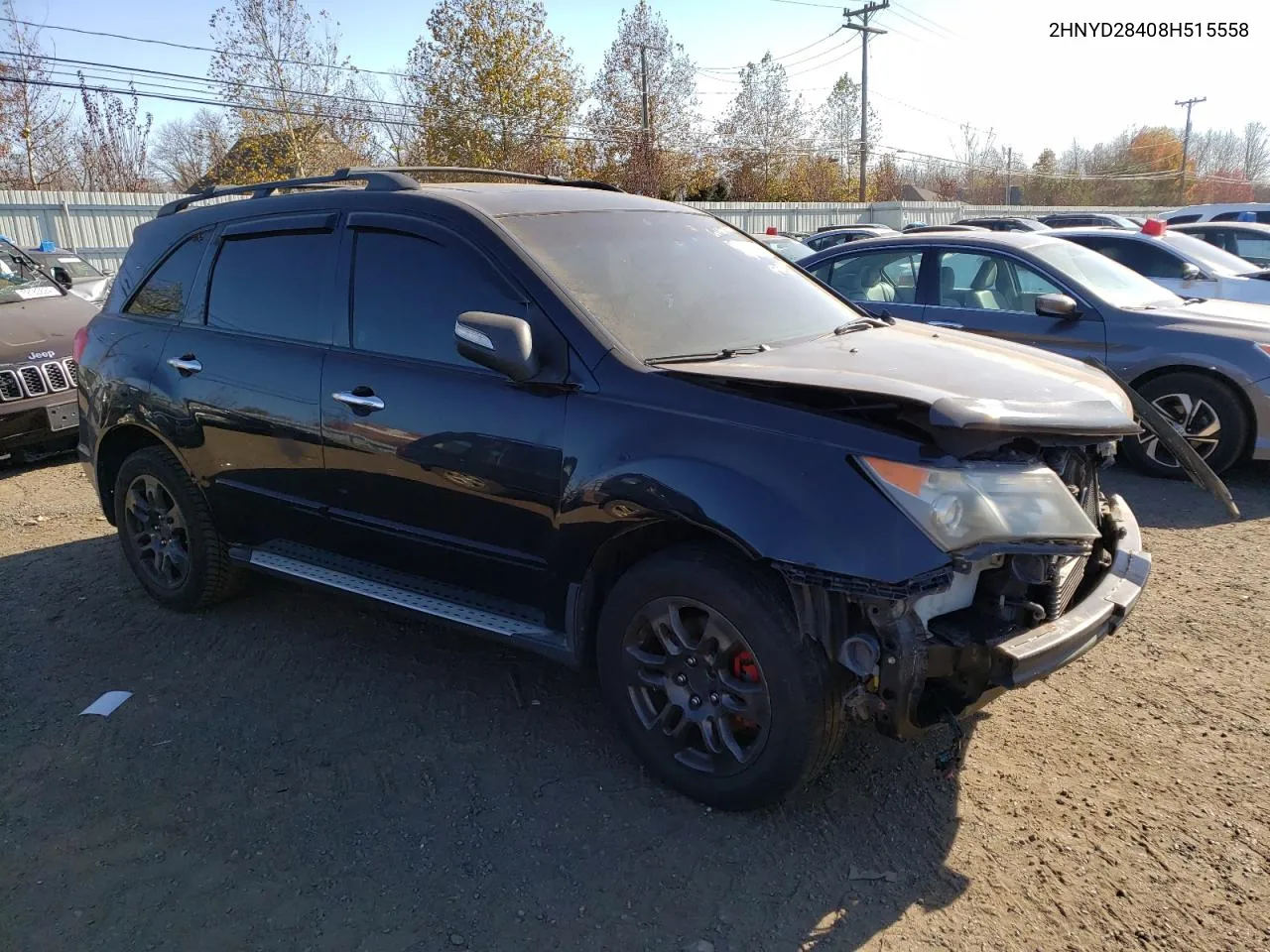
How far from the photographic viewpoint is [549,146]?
1214 inches

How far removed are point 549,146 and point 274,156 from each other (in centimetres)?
895

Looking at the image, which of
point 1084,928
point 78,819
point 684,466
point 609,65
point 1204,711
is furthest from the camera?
point 609,65

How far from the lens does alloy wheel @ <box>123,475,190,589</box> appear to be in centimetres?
446

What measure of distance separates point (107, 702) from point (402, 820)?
1.65 m

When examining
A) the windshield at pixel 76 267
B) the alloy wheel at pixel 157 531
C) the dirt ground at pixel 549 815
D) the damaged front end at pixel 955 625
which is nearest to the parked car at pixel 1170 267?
the dirt ground at pixel 549 815

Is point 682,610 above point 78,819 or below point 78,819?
above

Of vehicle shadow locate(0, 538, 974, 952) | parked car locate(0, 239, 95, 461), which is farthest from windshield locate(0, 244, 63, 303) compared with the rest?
vehicle shadow locate(0, 538, 974, 952)

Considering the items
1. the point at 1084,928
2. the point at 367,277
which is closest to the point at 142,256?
the point at 367,277

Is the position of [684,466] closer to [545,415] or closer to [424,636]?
[545,415]

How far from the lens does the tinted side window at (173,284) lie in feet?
14.3

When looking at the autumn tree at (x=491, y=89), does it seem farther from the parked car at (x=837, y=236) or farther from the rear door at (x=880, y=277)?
the rear door at (x=880, y=277)

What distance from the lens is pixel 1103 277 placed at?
702 centimetres

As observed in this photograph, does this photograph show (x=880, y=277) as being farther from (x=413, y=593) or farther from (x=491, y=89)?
(x=491, y=89)

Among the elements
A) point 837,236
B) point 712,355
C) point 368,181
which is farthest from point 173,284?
point 837,236
